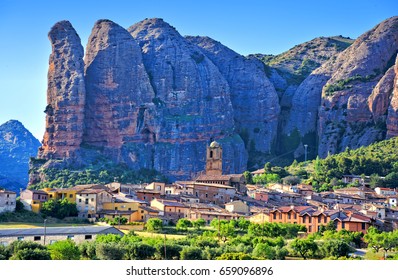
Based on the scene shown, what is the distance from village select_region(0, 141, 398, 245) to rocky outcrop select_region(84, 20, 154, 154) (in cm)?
2580

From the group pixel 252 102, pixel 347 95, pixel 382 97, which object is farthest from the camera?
pixel 252 102

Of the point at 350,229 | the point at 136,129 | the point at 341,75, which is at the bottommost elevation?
the point at 350,229

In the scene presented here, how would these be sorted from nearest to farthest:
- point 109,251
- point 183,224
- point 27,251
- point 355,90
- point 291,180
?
point 27,251, point 109,251, point 183,224, point 291,180, point 355,90

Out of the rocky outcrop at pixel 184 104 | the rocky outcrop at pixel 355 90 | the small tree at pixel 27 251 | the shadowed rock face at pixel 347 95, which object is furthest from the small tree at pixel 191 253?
the rocky outcrop at pixel 355 90

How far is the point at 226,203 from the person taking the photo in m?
61.8

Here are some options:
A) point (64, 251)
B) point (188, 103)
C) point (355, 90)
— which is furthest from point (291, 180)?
point (64, 251)

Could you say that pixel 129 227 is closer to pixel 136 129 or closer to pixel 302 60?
pixel 136 129

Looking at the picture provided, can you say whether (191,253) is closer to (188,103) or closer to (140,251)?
(140,251)

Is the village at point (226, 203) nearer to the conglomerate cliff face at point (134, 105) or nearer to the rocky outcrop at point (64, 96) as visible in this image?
the rocky outcrop at point (64, 96)

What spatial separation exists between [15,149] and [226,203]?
57.4 metres

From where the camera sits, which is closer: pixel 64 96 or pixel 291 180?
pixel 291 180

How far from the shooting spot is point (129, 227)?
157ft
